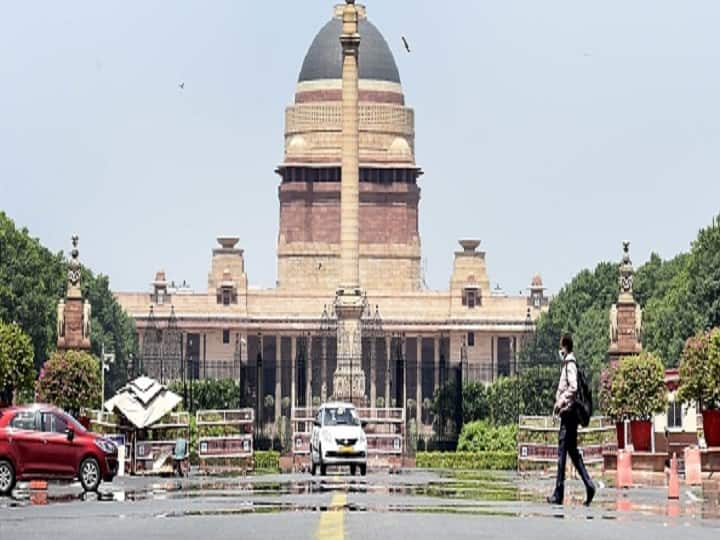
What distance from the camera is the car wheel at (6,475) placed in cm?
4691

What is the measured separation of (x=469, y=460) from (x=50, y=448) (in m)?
35.2

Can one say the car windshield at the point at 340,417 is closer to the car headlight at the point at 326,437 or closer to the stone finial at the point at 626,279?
the car headlight at the point at 326,437

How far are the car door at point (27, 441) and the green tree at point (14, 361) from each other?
74.7ft

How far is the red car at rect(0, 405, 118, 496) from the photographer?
156 feet

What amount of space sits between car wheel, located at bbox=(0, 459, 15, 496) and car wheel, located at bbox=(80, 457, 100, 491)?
1.73 m

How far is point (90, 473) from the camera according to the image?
48.7 metres

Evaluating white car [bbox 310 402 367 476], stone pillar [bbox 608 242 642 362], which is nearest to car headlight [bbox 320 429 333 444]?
white car [bbox 310 402 367 476]

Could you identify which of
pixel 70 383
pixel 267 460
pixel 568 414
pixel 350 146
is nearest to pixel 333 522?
pixel 568 414

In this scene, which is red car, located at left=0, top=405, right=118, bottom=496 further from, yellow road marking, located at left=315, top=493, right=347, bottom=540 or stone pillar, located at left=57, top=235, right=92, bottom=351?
stone pillar, located at left=57, top=235, right=92, bottom=351

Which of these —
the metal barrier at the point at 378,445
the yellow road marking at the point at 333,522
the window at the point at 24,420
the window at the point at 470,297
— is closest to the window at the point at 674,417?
the metal barrier at the point at 378,445

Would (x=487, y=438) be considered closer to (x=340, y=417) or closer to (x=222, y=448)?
(x=222, y=448)

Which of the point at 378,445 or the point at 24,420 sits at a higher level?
the point at 378,445

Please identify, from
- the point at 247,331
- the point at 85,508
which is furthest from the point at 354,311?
the point at 85,508

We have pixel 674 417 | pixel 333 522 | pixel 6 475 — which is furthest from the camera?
pixel 674 417
